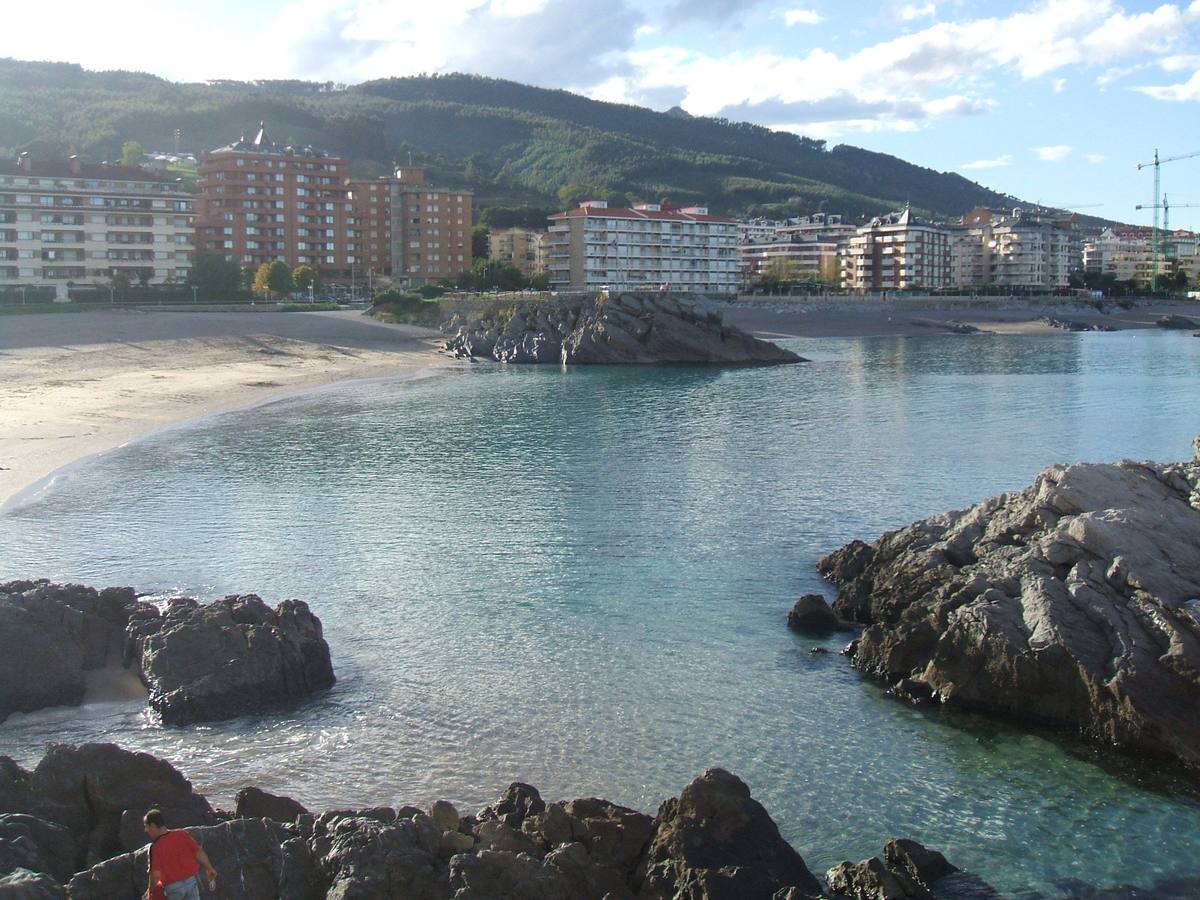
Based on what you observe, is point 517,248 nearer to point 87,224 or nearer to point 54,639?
point 87,224

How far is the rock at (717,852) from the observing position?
975 centimetres

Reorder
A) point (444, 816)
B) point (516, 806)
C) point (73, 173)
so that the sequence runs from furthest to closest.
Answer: point (73, 173)
point (516, 806)
point (444, 816)

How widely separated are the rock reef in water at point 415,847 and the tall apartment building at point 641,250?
112 m

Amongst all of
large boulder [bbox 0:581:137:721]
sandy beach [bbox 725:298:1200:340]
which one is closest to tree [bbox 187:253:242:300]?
sandy beach [bbox 725:298:1200:340]

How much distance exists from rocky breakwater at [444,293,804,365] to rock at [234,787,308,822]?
225 feet

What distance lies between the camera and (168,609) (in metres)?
16.4

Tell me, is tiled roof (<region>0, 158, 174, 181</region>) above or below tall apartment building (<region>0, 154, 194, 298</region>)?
above

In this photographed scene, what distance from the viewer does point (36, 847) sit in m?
9.34

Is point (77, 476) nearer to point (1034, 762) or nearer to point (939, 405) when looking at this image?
point (1034, 762)

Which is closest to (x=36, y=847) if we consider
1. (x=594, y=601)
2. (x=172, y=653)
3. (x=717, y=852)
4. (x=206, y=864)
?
(x=206, y=864)

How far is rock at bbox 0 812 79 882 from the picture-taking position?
9039 millimetres

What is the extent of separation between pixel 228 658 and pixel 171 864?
23.7 ft

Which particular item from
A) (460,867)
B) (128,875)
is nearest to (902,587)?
(460,867)

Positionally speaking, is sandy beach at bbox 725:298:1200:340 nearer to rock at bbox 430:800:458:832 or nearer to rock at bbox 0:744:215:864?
rock at bbox 430:800:458:832
